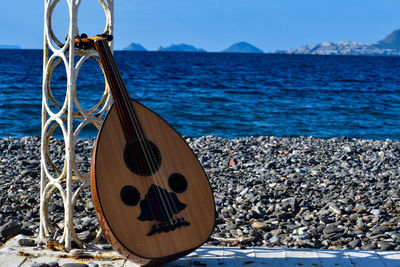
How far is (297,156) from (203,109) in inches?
373

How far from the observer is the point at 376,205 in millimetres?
5582

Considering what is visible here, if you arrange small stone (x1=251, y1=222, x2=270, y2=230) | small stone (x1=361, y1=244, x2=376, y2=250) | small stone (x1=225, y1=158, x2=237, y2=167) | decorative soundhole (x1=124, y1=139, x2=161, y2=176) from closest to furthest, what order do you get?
decorative soundhole (x1=124, y1=139, x2=161, y2=176) → small stone (x1=361, y1=244, x2=376, y2=250) → small stone (x1=251, y1=222, x2=270, y2=230) → small stone (x1=225, y1=158, x2=237, y2=167)

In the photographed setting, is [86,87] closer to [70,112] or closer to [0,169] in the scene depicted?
[0,169]

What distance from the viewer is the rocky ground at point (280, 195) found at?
4570 mm

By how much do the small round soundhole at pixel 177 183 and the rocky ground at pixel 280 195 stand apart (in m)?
1.04

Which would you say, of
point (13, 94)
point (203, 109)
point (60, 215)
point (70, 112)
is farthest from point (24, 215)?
point (13, 94)

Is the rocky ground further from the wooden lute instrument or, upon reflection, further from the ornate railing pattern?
the wooden lute instrument

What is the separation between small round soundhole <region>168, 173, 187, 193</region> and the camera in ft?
10.4

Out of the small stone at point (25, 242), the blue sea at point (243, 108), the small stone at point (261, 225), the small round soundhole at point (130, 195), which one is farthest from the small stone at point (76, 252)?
the blue sea at point (243, 108)

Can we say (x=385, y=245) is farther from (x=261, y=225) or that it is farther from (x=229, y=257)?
(x=229, y=257)

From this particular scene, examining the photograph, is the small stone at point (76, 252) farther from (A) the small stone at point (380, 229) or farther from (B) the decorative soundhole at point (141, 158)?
(A) the small stone at point (380, 229)

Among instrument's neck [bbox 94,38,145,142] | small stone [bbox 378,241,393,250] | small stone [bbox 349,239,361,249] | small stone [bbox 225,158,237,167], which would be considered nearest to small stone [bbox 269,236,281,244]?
small stone [bbox 349,239,361,249]

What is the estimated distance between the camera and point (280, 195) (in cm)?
600

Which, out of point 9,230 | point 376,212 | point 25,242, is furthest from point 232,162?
point 25,242
